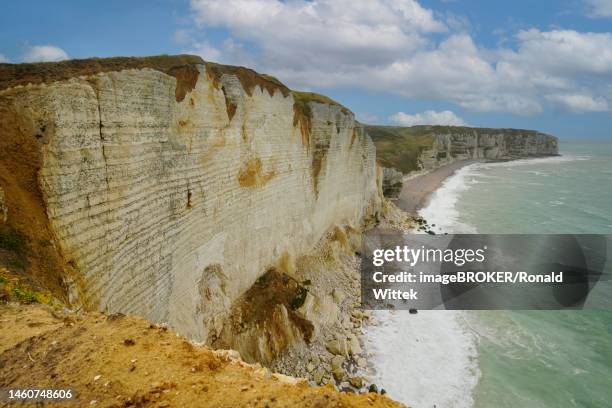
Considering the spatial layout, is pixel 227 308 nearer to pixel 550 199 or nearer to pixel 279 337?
pixel 279 337

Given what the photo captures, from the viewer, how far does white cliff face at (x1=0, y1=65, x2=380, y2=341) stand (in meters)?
7.84

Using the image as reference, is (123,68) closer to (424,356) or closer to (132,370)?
(132,370)

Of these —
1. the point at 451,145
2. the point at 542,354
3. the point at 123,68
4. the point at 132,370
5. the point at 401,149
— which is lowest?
the point at 542,354

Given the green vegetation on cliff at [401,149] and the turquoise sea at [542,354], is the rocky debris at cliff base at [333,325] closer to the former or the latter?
the turquoise sea at [542,354]

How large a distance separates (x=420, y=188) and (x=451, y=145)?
161 feet

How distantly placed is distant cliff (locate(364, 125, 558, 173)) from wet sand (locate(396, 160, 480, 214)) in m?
2.90

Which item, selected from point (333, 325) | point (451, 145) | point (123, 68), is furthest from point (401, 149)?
point (123, 68)

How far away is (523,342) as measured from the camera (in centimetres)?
1973

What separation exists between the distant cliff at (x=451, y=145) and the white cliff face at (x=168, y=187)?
154 ft

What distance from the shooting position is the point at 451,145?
105875 millimetres

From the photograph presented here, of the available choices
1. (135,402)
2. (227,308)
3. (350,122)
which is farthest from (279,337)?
(350,122)

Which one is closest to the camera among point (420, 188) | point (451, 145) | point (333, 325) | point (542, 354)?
point (542, 354)

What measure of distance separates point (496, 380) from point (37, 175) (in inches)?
711

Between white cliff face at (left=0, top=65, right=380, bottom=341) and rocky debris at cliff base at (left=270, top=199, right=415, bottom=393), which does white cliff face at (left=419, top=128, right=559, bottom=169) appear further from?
white cliff face at (left=0, top=65, right=380, bottom=341)
